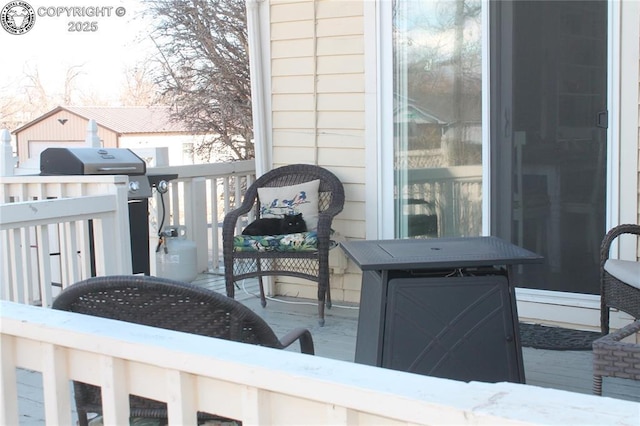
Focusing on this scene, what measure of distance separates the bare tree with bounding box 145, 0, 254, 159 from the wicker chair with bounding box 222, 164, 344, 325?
5542mm

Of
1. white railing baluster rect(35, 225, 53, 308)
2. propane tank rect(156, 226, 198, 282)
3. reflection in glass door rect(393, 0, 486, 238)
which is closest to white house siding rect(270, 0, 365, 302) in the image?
reflection in glass door rect(393, 0, 486, 238)

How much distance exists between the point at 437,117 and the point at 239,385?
3568mm

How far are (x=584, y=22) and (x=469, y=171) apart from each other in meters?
1.01

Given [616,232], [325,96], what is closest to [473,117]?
[325,96]

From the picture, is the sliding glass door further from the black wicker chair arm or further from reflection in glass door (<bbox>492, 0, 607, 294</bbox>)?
the black wicker chair arm

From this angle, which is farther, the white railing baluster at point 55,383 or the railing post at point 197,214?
the railing post at point 197,214

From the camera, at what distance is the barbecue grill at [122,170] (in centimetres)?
438

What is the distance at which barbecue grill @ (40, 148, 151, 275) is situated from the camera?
4.38 m

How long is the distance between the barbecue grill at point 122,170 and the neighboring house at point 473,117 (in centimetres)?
86

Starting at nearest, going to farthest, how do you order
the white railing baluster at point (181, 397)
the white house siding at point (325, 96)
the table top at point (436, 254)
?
the white railing baluster at point (181, 397) → the table top at point (436, 254) → the white house siding at point (325, 96)

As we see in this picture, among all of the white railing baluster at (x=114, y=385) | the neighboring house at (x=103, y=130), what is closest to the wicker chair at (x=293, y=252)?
the white railing baluster at (x=114, y=385)

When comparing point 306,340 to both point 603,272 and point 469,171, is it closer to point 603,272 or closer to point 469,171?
point 603,272

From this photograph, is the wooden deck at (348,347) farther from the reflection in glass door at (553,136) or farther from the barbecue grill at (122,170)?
the barbecue grill at (122,170)

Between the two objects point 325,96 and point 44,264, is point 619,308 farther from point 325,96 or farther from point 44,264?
point 44,264
